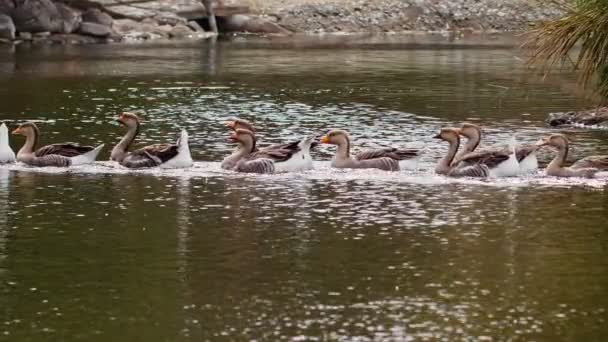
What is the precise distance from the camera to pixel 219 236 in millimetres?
21781

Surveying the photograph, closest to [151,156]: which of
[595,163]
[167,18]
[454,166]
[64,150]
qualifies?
[64,150]

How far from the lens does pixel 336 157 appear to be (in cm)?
2858

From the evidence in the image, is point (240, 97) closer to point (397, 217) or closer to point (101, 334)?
point (397, 217)

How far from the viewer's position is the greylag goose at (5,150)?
2939 cm

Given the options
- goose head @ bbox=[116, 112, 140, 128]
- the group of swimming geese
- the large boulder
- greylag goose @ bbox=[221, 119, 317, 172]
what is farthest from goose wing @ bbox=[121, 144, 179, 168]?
the large boulder

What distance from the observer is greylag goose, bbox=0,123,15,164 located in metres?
29.4

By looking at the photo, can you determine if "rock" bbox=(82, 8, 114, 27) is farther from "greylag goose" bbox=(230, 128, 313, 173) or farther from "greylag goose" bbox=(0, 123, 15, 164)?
"greylag goose" bbox=(230, 128, 313, 173)

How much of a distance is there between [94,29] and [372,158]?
164ft

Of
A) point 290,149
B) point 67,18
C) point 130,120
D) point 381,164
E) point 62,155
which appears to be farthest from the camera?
point 67,18

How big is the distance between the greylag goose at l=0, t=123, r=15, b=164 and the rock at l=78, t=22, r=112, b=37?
47.2 meters

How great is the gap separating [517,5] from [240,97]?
157ft

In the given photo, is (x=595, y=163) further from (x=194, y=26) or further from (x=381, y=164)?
(x=194, y=26)

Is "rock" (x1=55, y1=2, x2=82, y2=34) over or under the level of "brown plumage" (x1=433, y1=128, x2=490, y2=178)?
under

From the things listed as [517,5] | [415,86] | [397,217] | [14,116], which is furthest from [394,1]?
[397,217]
